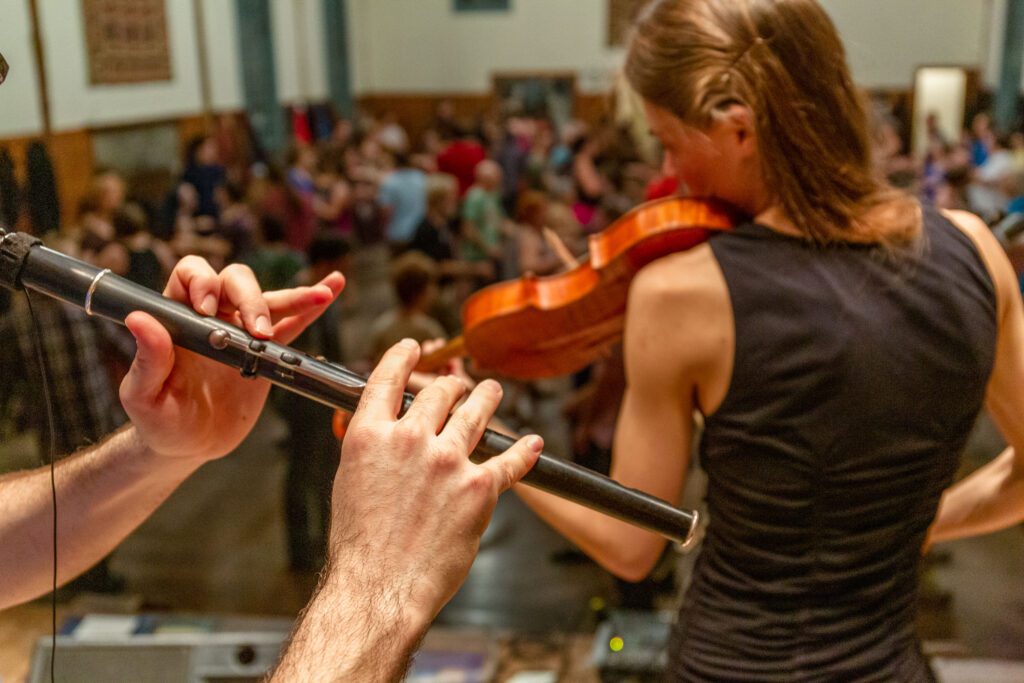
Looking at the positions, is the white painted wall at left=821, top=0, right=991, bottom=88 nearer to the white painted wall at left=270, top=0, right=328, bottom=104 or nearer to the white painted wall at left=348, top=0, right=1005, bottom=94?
the white painted wall at left=348, top=0, right=1005, bottom=94

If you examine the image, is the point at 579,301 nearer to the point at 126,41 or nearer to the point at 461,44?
the point at 126,41

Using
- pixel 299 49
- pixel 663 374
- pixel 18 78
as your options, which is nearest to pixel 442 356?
pixel 663 374

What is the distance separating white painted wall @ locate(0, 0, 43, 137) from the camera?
140 centimetres

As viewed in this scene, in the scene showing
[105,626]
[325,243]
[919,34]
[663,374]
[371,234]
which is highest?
[919,34]

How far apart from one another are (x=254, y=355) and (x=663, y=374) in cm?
48

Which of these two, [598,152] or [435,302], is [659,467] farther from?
[598,152]

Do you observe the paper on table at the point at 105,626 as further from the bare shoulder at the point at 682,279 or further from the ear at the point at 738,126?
the ear at the point at 738,126

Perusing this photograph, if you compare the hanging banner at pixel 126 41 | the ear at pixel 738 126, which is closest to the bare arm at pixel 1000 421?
the ear at pixel 738 126

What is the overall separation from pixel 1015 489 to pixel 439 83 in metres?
11.4

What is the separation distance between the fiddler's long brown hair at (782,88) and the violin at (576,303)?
0.10 meters

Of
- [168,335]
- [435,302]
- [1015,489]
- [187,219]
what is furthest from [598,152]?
[168,335]

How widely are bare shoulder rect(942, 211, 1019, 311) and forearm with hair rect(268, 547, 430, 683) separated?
0.84 metres

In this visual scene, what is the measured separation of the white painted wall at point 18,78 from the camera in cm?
140

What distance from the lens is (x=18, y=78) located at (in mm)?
2074
